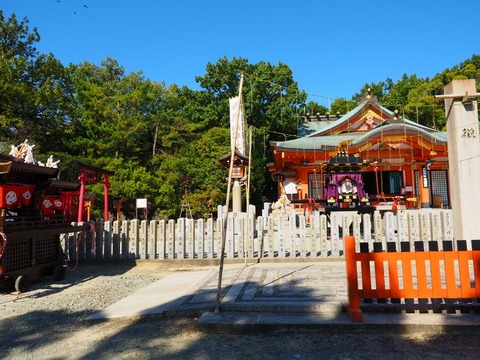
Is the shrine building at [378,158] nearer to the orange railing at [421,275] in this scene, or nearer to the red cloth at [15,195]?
the orange railing at [421,275]

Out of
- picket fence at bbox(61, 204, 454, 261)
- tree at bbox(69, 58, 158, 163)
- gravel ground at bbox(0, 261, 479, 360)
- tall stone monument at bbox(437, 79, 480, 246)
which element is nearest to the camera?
gravel ground at bbox(0, 261, 479, 360)

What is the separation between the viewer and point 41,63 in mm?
20594

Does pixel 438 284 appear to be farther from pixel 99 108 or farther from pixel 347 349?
pixel 99 108

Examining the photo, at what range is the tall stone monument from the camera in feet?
17.5

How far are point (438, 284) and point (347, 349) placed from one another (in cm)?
150

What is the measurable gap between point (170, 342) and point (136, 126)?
1847cm

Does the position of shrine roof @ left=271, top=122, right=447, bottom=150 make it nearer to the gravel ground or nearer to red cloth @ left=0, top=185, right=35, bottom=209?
red cloth @ left=0, top=185, right=35, bottom=209

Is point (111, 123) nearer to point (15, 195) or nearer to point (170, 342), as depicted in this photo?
point (15, 195)

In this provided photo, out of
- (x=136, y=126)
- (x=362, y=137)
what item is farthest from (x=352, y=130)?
(x=136, y=126)

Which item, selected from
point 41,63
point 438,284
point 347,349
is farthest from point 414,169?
point 41,63

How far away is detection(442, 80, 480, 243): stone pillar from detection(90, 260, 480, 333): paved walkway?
1.72 metres

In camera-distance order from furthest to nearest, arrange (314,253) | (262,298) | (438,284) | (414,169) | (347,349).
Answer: (414,169)
(314,253)
(262,298)
(438,284)
(347,349)

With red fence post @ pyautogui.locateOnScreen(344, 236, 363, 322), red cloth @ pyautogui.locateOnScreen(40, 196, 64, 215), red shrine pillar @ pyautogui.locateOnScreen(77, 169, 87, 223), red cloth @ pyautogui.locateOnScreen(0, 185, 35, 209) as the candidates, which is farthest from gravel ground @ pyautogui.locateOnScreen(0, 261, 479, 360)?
red shrine pillar @ pyautogui.locateOnScreen(77, 169, 87, 223)

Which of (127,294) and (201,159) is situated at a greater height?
(201,159)
